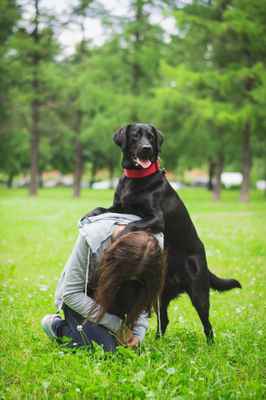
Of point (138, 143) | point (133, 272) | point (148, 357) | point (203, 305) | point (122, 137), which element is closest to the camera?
point (133, 272)

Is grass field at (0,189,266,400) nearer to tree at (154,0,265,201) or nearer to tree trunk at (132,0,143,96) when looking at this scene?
tree at (154,0,265,201)

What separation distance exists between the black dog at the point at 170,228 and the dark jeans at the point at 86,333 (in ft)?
2.71

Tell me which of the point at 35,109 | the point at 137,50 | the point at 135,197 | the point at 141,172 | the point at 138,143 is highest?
the point at 137,50

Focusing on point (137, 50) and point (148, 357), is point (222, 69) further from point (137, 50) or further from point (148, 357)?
point (148, 357)

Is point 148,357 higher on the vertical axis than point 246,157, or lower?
lower

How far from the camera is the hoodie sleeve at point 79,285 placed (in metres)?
3.82

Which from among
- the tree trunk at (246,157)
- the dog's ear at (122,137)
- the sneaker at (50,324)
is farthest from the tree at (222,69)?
the sneaker at (50,324)

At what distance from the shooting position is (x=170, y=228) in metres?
4.69

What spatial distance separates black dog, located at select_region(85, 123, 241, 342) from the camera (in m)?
4.46

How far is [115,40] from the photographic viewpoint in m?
28.2

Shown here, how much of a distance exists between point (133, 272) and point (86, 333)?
77cm

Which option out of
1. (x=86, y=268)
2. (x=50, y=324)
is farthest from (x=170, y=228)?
(x=50, y=324)

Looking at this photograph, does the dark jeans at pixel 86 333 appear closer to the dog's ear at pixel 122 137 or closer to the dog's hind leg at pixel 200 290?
the dog's hind leg at pixel 200 290

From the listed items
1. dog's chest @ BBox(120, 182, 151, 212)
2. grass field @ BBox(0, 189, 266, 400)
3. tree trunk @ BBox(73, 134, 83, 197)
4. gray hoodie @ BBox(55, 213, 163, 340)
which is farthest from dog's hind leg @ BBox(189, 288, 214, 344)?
tree trunk @ BBox(73, 134, 83, 197)
